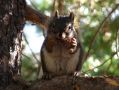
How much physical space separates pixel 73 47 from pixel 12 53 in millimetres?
739

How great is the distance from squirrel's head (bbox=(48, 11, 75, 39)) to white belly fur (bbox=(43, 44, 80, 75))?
0.16 m

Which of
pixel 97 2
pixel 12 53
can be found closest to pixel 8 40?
pixel 12 53

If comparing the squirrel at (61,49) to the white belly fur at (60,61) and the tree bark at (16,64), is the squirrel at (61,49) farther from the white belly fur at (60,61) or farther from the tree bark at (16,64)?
the tree bark at (16,64)

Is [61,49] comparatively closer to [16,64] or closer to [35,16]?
[35,16]

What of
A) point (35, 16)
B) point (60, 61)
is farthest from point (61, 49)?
point (35, 16)

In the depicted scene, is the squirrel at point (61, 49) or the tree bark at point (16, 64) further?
the squirrel at point (61, 49)

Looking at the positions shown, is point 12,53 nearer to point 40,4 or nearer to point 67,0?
point 67,0

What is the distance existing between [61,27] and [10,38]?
63cm

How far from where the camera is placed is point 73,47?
11.1ft

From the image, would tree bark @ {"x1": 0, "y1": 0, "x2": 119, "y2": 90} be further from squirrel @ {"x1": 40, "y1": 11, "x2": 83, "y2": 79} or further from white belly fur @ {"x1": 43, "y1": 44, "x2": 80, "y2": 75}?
white belly fur @ {"x1": 43, "y1": 44, "x2": 80, "y2": 75}

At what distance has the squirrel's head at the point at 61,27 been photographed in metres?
3.25

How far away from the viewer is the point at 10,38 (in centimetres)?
282

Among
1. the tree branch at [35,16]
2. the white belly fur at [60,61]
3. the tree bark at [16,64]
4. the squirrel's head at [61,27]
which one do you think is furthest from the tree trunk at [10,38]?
the white belly fur at [60,61]

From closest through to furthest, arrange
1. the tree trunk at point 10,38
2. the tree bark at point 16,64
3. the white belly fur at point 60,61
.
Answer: the tree bark at point 16,64
the tree trunk at point 10,38
the white belly fur at point 60,61
